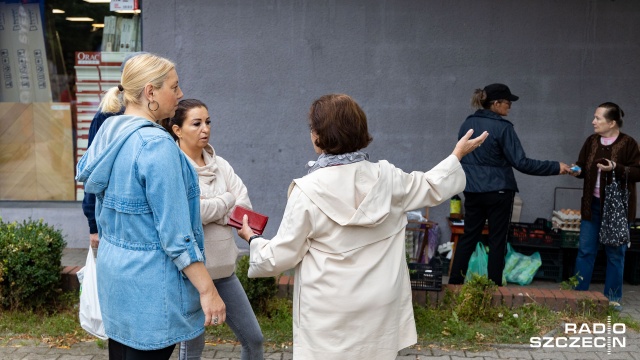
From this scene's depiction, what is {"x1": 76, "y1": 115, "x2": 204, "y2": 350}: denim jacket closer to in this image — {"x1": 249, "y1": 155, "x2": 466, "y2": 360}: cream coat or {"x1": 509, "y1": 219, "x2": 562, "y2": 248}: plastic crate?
{"x1": 249, "y1": 155, "x2": 466, "y2": 360}: cream coat

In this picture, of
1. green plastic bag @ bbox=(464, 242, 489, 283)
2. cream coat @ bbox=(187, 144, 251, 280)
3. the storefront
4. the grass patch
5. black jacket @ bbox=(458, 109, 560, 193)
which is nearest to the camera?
cream coat @ bbox=(187, 144, 251, 280)

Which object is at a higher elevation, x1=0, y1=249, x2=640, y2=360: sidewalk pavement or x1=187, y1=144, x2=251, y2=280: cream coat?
x1=187, y1=144, x2=251, y2=280: cream coat

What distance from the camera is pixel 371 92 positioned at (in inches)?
306

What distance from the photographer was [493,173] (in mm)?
6297

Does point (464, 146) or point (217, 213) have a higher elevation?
point (464, 146)

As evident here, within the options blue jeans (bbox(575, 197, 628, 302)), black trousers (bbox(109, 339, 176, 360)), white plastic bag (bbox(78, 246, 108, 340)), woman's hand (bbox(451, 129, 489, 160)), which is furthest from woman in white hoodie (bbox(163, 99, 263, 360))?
blue jeans (bbox(575, 197, 628, 302))

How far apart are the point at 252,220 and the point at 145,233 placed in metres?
0.79

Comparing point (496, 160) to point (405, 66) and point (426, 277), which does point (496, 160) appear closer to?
point (426, 277)

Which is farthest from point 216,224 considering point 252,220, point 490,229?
point 490,229

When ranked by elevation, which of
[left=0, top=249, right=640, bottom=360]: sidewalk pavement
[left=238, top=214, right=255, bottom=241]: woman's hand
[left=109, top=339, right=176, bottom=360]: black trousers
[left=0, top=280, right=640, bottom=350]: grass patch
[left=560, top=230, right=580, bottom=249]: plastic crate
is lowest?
[left=0, top=249, right=640, bottom=360]: sidewalk pavement

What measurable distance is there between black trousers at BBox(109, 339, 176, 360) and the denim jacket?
69mm

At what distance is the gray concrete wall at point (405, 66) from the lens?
25.0ft

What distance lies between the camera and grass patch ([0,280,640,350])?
5324 millimetres

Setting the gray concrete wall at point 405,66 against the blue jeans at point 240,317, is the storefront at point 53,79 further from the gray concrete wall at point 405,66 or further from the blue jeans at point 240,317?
the blue jeans at point 240,317
